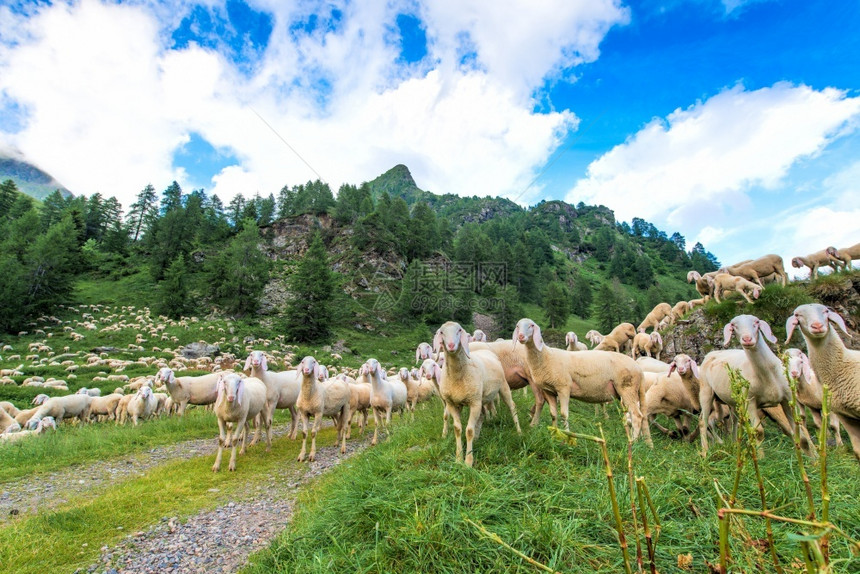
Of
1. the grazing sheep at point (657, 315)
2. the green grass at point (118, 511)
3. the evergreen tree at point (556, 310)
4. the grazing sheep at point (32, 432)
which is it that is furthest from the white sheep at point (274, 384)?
the evergreen tree at point (556, 310)

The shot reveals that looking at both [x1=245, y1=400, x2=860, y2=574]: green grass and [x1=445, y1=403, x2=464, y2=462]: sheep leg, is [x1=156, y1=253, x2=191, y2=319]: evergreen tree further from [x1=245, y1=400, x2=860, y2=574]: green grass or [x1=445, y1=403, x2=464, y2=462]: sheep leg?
[x1=445, y1=403, x2=464, y2=462]: sheep leg

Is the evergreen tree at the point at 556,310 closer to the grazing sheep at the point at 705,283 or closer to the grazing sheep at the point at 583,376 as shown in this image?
the grazing sheep at the point at 705,283

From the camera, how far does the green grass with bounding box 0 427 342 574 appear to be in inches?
205

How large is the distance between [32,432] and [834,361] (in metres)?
20.1

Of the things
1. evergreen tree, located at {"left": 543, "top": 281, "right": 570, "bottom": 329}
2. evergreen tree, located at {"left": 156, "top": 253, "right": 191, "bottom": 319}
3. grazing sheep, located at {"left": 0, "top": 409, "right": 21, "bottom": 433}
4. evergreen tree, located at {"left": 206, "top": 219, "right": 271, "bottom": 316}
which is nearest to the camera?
grazing sheep, located at {"left": 0, "top": 409, "right": 21, "bottom": 433}

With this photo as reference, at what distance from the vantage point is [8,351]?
27.1 m

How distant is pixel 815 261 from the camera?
15180 millimetres

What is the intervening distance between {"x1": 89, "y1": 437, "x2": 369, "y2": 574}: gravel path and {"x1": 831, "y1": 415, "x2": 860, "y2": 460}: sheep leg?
27.7 feet

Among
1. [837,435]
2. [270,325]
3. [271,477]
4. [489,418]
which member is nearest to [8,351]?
[270,325]

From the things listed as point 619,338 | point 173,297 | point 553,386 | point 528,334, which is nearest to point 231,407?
point 528,334

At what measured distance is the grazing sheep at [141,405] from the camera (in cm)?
1453

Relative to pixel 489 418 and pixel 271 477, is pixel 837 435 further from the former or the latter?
pixel 271 477

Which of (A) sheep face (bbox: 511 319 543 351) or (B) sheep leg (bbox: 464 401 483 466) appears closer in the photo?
(B) sheep leg (bbox: 464 401 483 466)

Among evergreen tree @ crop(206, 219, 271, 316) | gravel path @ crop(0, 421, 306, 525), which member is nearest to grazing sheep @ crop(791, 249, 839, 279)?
gravel path @ crop(0, 421, 306, 525)
